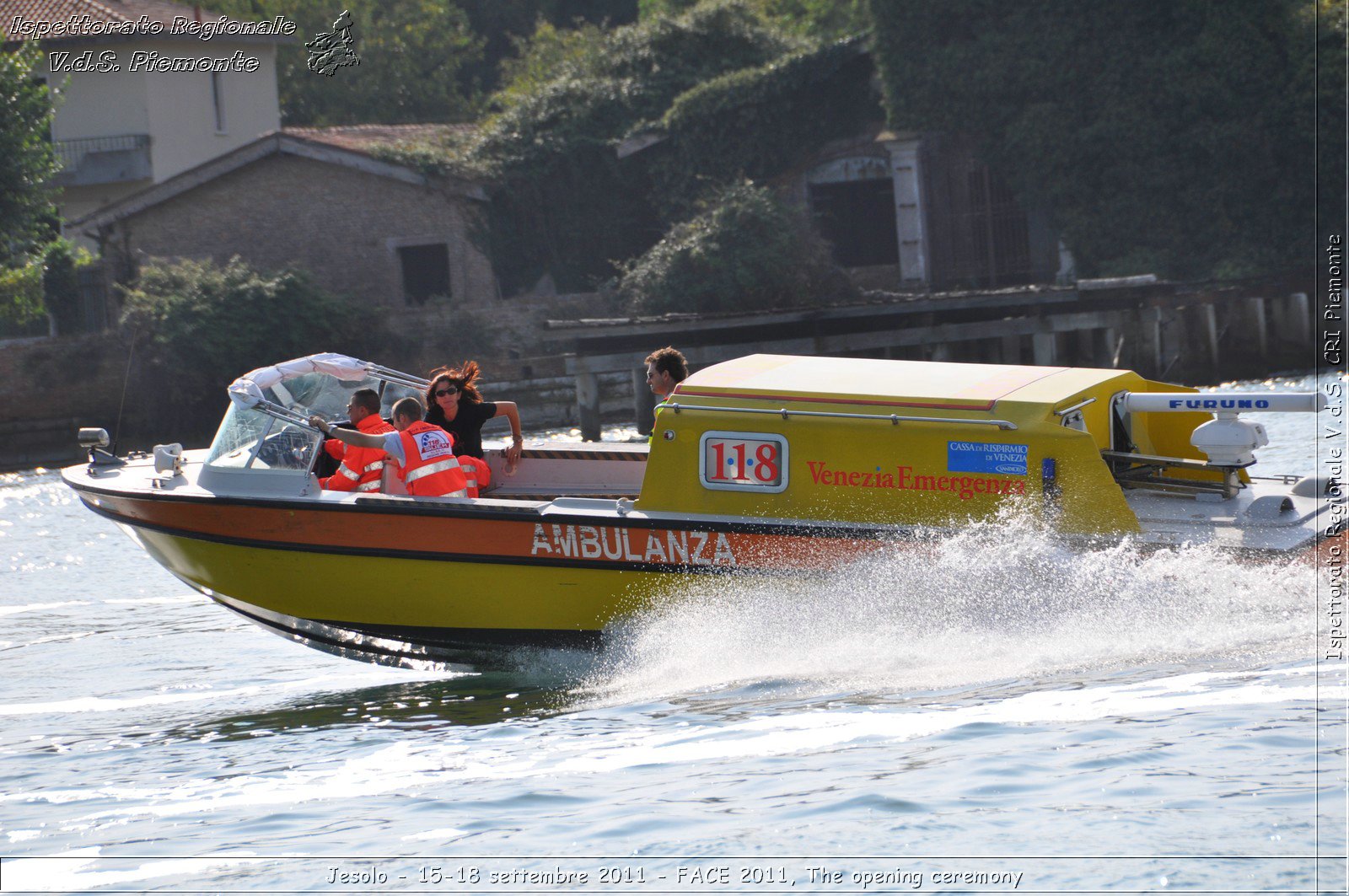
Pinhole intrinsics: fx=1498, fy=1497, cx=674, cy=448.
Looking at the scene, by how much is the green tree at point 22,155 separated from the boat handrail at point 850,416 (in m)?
25.6

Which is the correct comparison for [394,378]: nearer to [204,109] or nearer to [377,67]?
[204,109]

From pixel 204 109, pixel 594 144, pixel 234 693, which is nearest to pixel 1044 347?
pixel 594 144

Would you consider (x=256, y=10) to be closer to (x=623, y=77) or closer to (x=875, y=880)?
(x=623, y=77)

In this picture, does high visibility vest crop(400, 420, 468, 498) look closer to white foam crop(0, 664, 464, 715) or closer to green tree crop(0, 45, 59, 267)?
white foam crop(0, 664, 464, 715)

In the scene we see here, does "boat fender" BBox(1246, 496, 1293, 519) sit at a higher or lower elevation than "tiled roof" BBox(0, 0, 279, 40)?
lower

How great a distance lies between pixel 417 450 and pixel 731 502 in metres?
1.93

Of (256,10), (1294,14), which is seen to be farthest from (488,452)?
(256,10)

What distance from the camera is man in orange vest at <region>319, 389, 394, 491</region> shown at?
9078 millimetres

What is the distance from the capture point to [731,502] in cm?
824

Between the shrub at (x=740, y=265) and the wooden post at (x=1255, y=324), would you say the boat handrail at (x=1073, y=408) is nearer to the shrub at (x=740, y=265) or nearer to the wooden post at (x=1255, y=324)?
the wooden post at (x=1255, y=324)

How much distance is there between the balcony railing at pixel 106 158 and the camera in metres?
36.7

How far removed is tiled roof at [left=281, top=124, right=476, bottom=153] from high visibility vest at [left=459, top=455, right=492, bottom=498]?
23.2 m

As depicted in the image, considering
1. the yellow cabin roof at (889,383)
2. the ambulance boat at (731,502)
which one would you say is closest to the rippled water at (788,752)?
the ambulance boat at (731,502)

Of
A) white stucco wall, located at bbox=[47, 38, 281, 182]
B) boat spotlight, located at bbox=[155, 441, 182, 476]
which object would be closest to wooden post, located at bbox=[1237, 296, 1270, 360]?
boat spotlight, located at bbox=[155, 441, 182, 476]
